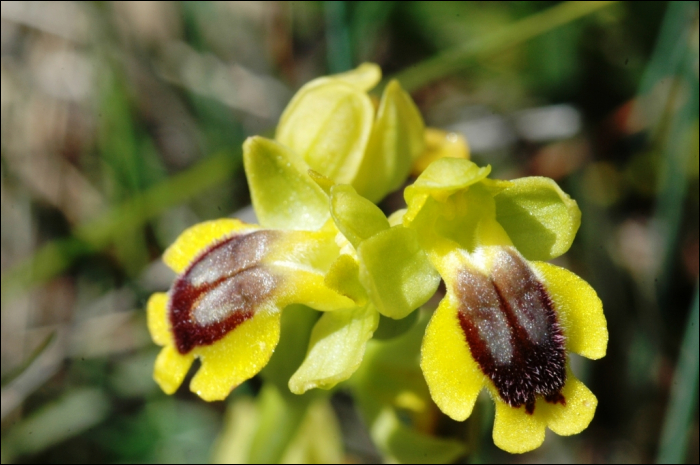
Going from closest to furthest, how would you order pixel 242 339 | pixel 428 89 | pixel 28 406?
pixel 242 339, pixel 28 406, pixel 428 89

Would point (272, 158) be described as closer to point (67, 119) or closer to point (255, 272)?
point (255, 272)

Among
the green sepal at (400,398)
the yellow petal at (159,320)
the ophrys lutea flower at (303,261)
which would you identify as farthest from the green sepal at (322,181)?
the green sepal at (400,398)

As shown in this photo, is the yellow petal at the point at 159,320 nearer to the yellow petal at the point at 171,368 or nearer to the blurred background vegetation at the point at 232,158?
the yellow petal at the point at 171,368

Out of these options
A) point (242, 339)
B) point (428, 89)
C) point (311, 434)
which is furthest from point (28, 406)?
point (428, 89)

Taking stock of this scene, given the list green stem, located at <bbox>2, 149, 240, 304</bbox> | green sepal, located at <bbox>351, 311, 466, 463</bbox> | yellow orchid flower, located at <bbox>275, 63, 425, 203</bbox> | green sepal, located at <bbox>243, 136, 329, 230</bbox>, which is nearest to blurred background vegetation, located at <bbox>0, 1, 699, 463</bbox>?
Answer: green stem, located at <bbox>2, 149, 240, 304</bbox>

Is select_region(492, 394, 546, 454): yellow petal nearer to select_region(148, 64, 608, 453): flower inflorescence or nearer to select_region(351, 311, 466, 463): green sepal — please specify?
select_region(148, 64, 608, 453): flower inflorescence

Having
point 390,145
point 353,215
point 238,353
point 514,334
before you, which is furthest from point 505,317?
point 390,145
